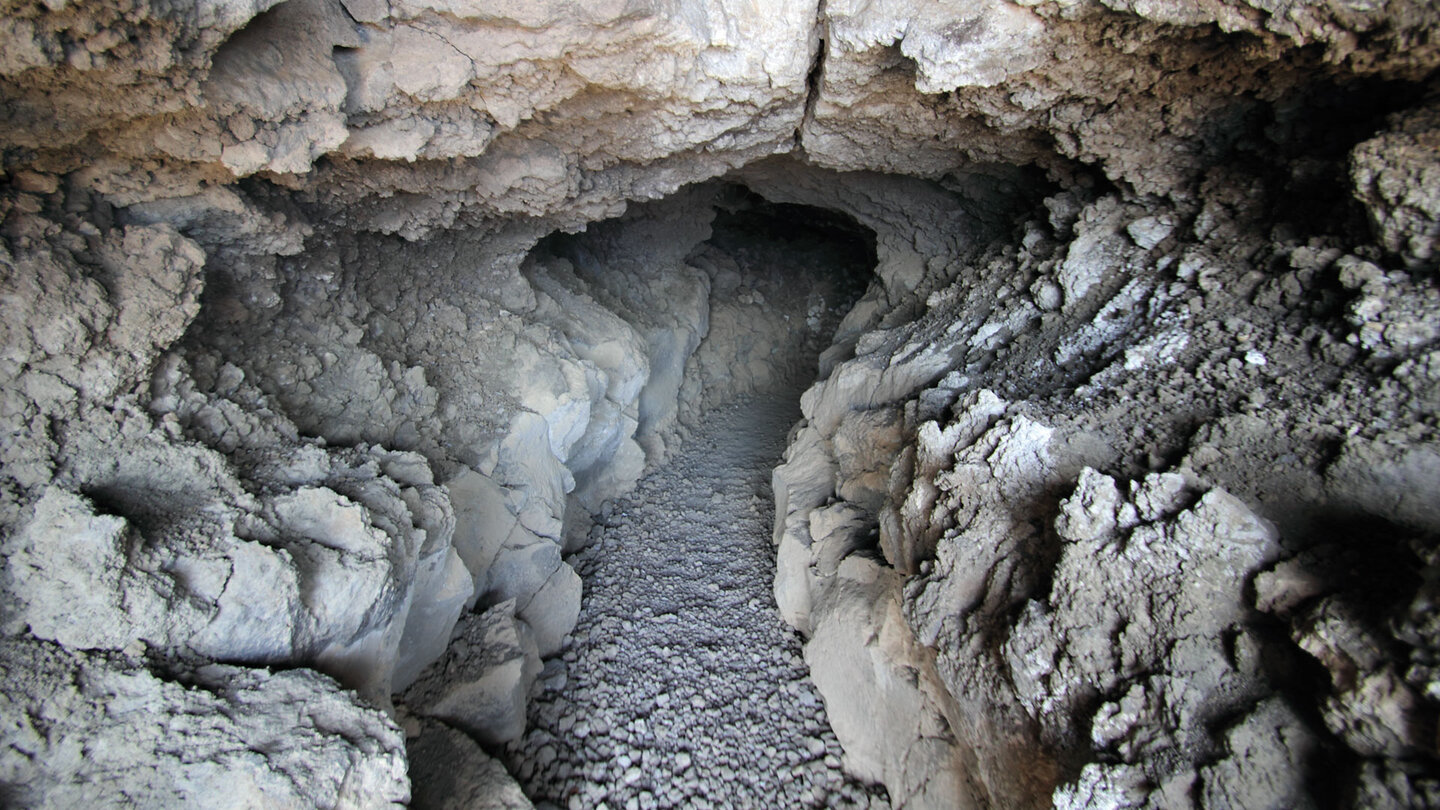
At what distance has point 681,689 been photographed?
3637mm

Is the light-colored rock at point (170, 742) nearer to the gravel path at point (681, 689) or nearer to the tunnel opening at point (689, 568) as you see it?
the tunnel opening at point (689, 568)

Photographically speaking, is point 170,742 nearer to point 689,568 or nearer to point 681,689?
point 681,689

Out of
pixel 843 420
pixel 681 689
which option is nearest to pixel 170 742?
pixel 681 689

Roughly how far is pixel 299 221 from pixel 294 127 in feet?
2.86

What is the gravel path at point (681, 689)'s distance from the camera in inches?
124

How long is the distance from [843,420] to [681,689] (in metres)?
1.96

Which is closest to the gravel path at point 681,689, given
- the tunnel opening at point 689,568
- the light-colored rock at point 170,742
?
the tunnel opening at point 689,568

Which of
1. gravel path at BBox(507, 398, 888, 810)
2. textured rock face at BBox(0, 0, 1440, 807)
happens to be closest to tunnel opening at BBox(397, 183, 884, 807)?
gravel path at BBox(507, 398, 888, 810)

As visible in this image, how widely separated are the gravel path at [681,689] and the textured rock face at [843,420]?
8.4 inches

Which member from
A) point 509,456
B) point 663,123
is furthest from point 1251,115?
point 509,456

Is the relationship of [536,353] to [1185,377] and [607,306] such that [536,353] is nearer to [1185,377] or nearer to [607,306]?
[607,306]

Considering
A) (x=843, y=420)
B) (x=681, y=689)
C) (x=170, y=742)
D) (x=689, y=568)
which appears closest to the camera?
(x=170, y=742)

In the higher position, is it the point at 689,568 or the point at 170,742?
the point at 689,568

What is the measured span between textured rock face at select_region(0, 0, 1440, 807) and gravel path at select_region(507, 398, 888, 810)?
214mm
